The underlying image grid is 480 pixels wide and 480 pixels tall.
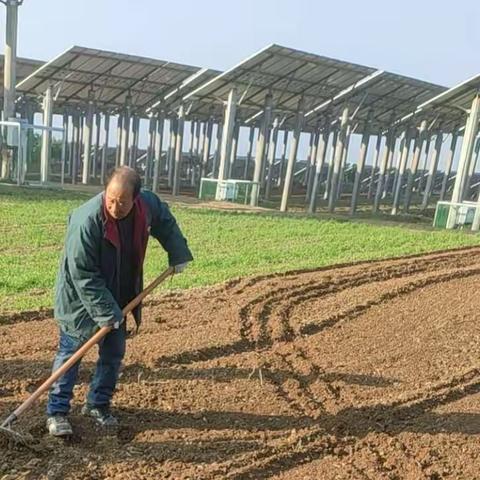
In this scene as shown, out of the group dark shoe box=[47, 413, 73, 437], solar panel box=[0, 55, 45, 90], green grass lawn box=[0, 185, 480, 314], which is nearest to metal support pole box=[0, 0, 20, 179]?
solar panel box=[0, 55, 45, 90]

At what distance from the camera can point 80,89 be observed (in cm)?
2414

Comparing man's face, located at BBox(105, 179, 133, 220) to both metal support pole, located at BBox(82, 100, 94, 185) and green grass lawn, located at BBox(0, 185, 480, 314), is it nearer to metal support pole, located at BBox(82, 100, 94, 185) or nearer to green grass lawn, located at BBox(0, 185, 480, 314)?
green grass lawn, located at BBox(0, 185, 480, 314)

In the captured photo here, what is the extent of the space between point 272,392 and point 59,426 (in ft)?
5.28

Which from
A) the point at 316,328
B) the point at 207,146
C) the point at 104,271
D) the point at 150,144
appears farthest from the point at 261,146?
the point at 104,271

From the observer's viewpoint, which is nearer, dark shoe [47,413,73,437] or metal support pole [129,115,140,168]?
dark shoe [47,413,73,437]

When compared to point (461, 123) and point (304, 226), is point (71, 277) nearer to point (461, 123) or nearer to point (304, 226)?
point (304, 226)

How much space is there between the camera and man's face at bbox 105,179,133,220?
3.39 meters

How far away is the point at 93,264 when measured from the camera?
3490 millimetres

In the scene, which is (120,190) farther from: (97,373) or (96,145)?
(96,145)

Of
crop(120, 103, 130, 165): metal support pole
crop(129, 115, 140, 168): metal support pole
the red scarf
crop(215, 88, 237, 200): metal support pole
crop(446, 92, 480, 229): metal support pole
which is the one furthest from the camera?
crop(129, 115, 140, 168): metal support pole

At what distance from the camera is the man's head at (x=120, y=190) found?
3391 millimetres

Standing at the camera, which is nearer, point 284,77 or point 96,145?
point 284,77

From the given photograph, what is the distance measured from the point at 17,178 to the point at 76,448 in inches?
668

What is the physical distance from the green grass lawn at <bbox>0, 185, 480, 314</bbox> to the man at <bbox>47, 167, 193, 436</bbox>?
258cm
